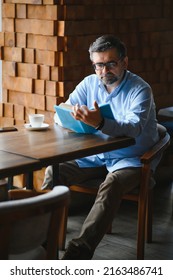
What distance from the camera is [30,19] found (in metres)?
4.51

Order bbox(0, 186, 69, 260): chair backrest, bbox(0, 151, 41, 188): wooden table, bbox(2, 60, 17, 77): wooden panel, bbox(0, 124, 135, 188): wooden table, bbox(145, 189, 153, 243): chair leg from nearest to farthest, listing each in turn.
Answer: bbox(0, 186, 69, 260): chair backrest < bbox(0, 151, 41, 188): wooden table < bbox(0, 124, 135, 188): wooden table < bbox(145, 189, 153, 243): chair leg < bbox(2, 60, 17, 77): wooden panel

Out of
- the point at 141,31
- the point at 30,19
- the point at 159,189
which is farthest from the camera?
the point at 159,189

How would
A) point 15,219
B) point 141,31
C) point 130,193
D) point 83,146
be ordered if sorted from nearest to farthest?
point 15,219, point 83,146, point 130,193, point 141,31

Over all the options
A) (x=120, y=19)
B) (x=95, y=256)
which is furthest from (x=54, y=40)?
(x=95, y=256)

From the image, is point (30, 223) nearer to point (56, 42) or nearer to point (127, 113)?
point (127, 113)

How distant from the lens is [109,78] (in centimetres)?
387

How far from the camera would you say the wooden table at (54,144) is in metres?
3.19

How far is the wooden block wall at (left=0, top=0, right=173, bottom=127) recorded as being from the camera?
4.41m

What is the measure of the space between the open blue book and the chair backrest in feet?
3.98

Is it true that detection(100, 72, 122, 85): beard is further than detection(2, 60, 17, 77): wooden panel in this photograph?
No

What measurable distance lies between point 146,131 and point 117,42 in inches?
22.9

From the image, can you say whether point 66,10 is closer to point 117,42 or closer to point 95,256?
point 117,42

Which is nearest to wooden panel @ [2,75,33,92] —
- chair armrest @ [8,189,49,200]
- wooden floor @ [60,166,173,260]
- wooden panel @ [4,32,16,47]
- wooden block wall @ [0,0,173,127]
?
wooden block wall @ [0,0,173,127]

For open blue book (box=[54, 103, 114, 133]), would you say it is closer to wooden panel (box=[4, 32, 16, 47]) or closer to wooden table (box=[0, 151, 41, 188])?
wooden table (box=[0, 151, 41, 188])
